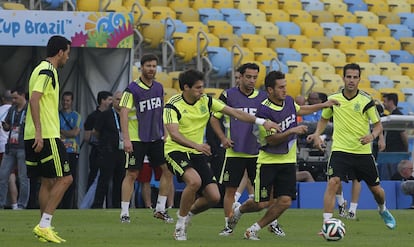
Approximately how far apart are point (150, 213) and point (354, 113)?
4.36 m

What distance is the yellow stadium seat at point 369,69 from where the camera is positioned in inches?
1237

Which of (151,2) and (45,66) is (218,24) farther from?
(45,66)

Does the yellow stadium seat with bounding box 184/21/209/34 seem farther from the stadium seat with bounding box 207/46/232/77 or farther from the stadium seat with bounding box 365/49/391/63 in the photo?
the stadium seat with bounding box 365/49/391/63

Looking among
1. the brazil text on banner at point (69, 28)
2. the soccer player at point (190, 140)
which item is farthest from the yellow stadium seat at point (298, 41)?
the soccer player at point (190, 140)

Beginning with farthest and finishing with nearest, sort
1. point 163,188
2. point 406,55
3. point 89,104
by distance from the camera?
1. point 406,55
2. point 89,104
3. point 163,188

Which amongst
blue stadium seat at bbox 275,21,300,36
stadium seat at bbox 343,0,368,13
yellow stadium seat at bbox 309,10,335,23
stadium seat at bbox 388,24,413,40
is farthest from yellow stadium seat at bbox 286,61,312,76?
stadium seat at bbox 343,0,368,13

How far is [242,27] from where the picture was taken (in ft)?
102

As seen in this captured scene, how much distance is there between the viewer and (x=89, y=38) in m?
21.8

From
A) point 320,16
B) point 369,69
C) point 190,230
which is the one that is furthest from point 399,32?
point 190,230

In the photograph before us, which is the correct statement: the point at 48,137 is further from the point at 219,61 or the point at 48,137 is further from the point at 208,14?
the point at 208,14

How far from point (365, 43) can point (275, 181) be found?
19625 millimetres

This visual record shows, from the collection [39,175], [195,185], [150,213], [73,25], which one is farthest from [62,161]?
[73,25]

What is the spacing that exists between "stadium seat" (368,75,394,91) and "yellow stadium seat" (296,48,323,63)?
1.53m

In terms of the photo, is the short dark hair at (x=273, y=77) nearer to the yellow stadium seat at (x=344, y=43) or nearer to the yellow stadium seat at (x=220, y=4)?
the yellow stadium seat at (x=220, y=4)
